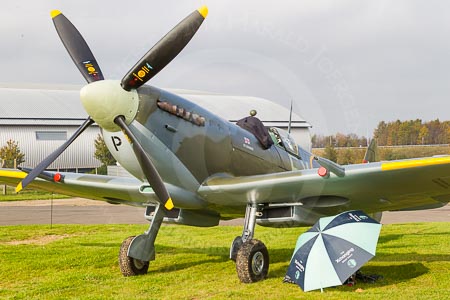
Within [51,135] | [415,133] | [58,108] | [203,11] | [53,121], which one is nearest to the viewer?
[203,11]

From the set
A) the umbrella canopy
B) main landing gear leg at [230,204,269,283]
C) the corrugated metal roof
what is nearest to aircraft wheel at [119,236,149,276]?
main landing gear leg at [230,204,269,283]

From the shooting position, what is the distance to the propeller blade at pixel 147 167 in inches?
272

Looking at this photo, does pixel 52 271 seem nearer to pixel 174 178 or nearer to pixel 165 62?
pixel 174 178

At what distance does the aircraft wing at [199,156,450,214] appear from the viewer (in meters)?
6.96

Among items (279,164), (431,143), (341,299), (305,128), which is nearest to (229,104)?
(305,128)

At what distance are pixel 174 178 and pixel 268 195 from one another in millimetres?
1399

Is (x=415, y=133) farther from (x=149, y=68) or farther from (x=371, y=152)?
(x=149, y=68)

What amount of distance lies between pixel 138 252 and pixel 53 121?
124ft

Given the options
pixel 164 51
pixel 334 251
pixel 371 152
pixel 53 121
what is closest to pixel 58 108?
pixel 53 121

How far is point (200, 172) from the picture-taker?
7953 millimetres

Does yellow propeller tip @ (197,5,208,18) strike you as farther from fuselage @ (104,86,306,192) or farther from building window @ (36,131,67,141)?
building window @ (36,131,67,141)

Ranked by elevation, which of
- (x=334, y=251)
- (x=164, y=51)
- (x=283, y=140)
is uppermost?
(x=164, y=51)

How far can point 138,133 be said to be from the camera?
7.22 metres

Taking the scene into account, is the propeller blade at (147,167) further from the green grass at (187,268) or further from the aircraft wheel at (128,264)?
the aircraft wheel at (128,264)
